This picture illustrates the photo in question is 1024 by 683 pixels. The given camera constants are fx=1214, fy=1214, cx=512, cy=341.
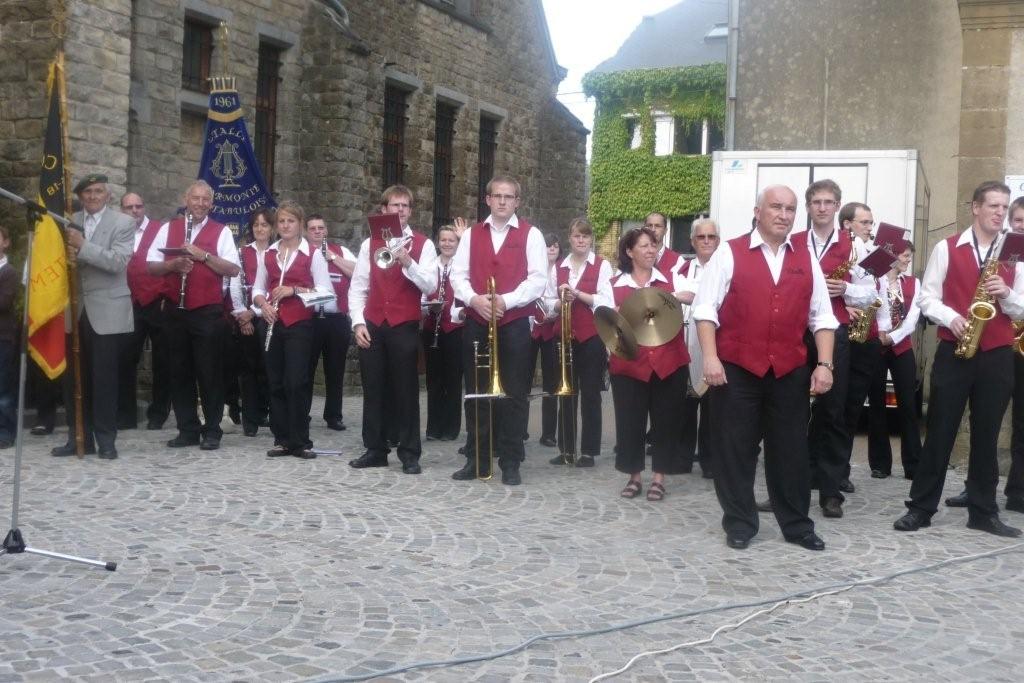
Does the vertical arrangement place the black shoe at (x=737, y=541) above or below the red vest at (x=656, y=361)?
below

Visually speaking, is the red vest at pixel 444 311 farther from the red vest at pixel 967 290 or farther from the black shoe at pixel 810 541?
the black shoe at pixel 810 541

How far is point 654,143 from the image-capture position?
137 ft

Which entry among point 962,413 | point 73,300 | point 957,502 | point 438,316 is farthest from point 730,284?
point 438,316

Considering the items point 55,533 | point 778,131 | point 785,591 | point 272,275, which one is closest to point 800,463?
point 785,591

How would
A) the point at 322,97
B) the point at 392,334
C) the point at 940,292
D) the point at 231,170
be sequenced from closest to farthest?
the point at 940,292 < the point at 392,334 < the point at 231,170 < the point at 322,97

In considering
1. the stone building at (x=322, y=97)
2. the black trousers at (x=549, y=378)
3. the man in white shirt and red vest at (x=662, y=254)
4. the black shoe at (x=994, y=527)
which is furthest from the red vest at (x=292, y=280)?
the black shoe at (x=994, y=527)

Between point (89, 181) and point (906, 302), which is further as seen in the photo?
point (906, 302)

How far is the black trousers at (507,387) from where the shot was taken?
8727 millimetres

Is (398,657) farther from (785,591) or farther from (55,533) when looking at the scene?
(55,533)

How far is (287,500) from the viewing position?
7.68m

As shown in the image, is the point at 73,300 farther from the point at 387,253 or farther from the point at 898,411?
the point at 898,411

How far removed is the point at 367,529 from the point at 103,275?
3.77 meters

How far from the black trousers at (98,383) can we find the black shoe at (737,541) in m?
4.98

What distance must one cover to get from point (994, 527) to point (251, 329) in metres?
6.73
